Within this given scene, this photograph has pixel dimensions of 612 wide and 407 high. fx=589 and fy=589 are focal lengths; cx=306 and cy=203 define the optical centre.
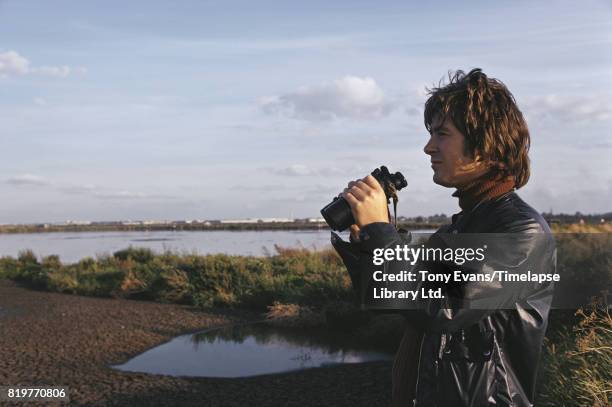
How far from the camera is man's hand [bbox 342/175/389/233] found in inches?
59.6

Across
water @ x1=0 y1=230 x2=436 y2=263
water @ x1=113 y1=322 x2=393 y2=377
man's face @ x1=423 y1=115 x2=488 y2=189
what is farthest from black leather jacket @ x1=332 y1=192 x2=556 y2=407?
water @ x1=0 y1=230 x2=436 y2=263

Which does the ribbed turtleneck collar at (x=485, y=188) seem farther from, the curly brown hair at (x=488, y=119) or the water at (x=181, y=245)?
the water at (x=181, y=245)

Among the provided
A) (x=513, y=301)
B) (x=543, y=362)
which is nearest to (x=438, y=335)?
(x=513, y=301)

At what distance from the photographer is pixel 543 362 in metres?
5.07

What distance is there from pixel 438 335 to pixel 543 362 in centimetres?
406

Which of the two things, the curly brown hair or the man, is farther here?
the curly brown hair

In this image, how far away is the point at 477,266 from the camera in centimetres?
142

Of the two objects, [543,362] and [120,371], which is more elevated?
[543,362]

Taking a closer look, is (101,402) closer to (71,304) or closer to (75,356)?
(75,356)

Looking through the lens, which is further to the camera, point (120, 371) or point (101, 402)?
point (120, 371)

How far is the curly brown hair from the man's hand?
31 cm

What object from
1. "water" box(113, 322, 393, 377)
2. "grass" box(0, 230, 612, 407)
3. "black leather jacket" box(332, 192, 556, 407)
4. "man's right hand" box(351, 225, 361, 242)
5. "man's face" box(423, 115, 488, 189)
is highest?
"man's face" box(423, 115, 488, 189)

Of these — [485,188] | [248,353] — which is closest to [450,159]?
[485,188]

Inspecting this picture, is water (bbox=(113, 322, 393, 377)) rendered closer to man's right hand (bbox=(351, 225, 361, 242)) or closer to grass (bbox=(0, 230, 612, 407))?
grass (bbox=(0, 230, 612, 407))
